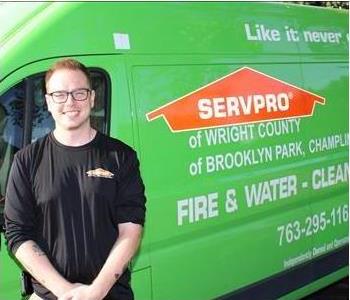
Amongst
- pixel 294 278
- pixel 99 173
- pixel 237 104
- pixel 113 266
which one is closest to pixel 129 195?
pixel 99 173

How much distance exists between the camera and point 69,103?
2.44m

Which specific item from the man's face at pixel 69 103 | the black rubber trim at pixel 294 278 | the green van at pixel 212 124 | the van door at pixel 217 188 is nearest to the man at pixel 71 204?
Result: the man's face at pixel 69 103

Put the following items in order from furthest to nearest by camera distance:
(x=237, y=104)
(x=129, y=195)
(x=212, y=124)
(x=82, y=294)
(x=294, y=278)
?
(x=294, y=278) → (x=237, y=104) → (x=212, y=124) → (x=129, y=195) → (x=82, y=294)

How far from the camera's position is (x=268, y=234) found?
434cm

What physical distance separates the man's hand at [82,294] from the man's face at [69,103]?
59 centimetres

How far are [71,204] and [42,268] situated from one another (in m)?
0.25

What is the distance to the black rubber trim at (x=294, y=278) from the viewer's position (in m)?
4.23

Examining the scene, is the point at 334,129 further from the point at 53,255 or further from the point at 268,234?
the point at 53,255

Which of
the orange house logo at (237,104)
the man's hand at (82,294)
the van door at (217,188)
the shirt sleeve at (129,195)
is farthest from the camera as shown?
the orange house logo at (237,104)

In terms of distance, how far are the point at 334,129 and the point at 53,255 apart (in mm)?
3109

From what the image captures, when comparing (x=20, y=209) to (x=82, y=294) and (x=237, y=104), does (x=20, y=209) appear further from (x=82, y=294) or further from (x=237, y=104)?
(x=237, y=104)

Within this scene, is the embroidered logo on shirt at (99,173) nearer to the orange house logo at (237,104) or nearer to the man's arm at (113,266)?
the man's arm at (113,266)

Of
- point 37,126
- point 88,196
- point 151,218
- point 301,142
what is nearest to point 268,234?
point 301,142

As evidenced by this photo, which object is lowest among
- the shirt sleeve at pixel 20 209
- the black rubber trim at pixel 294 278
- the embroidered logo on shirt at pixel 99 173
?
the black rubber trim at pixel 294 278
